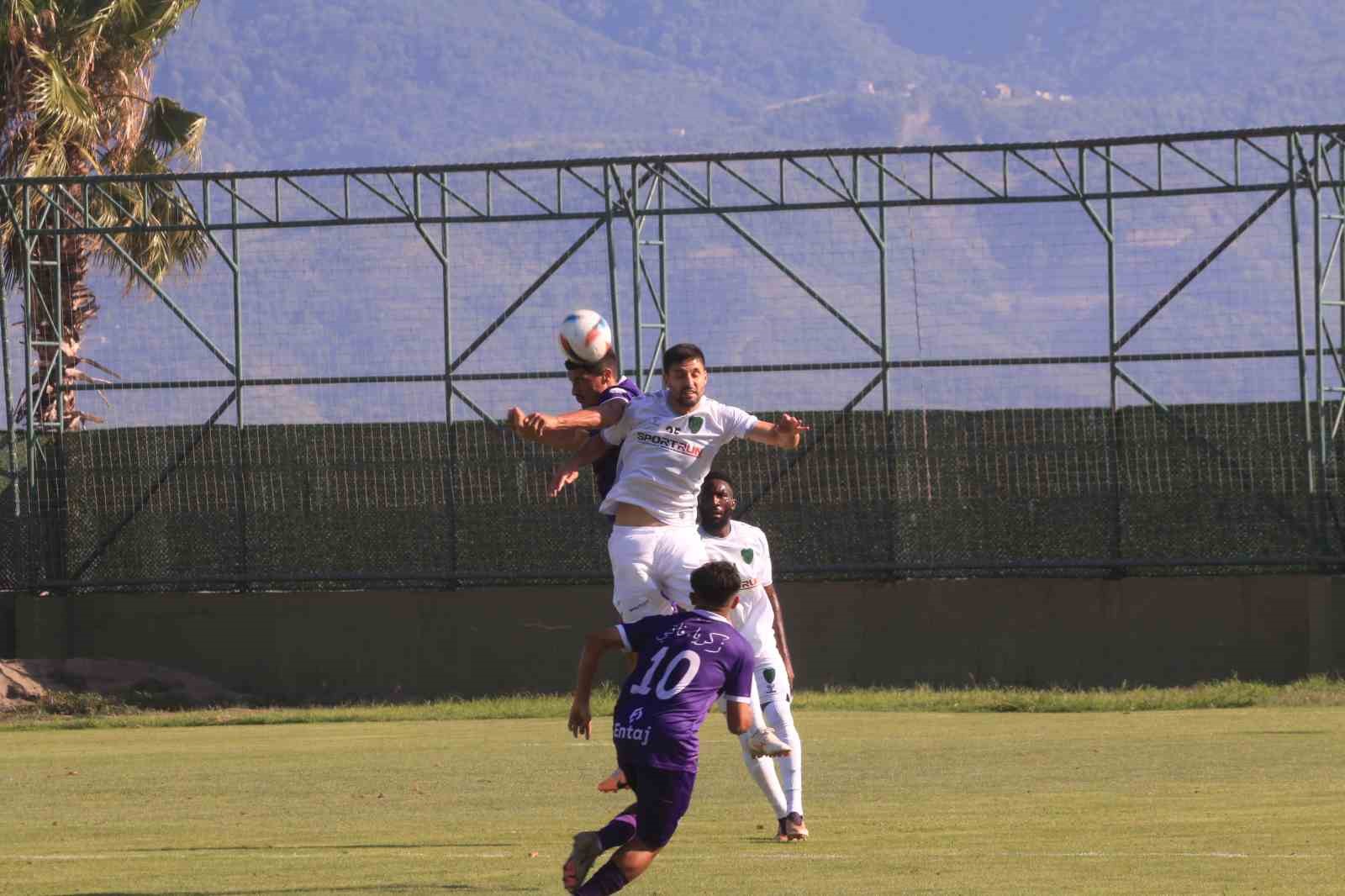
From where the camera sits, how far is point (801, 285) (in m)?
24.5

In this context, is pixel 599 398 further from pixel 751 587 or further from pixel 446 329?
pixel 446 329

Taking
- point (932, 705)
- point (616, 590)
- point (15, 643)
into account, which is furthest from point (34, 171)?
point (616, 590)

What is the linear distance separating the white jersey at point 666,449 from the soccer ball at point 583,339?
0.45 metres

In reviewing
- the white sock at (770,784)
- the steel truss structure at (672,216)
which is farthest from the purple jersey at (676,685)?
the steel truss structure at (672,216)

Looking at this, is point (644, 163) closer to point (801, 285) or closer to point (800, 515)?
point (801, 285)

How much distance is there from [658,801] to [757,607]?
3143mm

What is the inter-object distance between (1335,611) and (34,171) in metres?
17.0

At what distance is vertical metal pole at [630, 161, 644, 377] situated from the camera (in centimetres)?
2350

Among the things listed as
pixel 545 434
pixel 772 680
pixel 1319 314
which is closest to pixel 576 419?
pixel 545 434

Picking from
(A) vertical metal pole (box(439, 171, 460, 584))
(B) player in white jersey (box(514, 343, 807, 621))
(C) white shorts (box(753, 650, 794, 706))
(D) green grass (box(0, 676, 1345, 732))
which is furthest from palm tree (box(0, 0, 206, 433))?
(B) player in white jersey (box(514, 343, 807, 621))

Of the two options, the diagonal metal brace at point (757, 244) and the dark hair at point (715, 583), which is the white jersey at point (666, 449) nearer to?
the dark hair at point (715, 583)

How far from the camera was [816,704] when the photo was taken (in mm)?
22172

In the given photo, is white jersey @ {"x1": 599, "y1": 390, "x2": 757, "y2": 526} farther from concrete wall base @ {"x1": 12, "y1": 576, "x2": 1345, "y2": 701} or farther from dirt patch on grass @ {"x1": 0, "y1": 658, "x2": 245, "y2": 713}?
dirt patch on grass @ {"x1": 0, "y1": 658, "x2": 245, "y2": 713}

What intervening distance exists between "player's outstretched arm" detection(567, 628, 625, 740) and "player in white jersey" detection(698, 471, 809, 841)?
1941 millimetres
